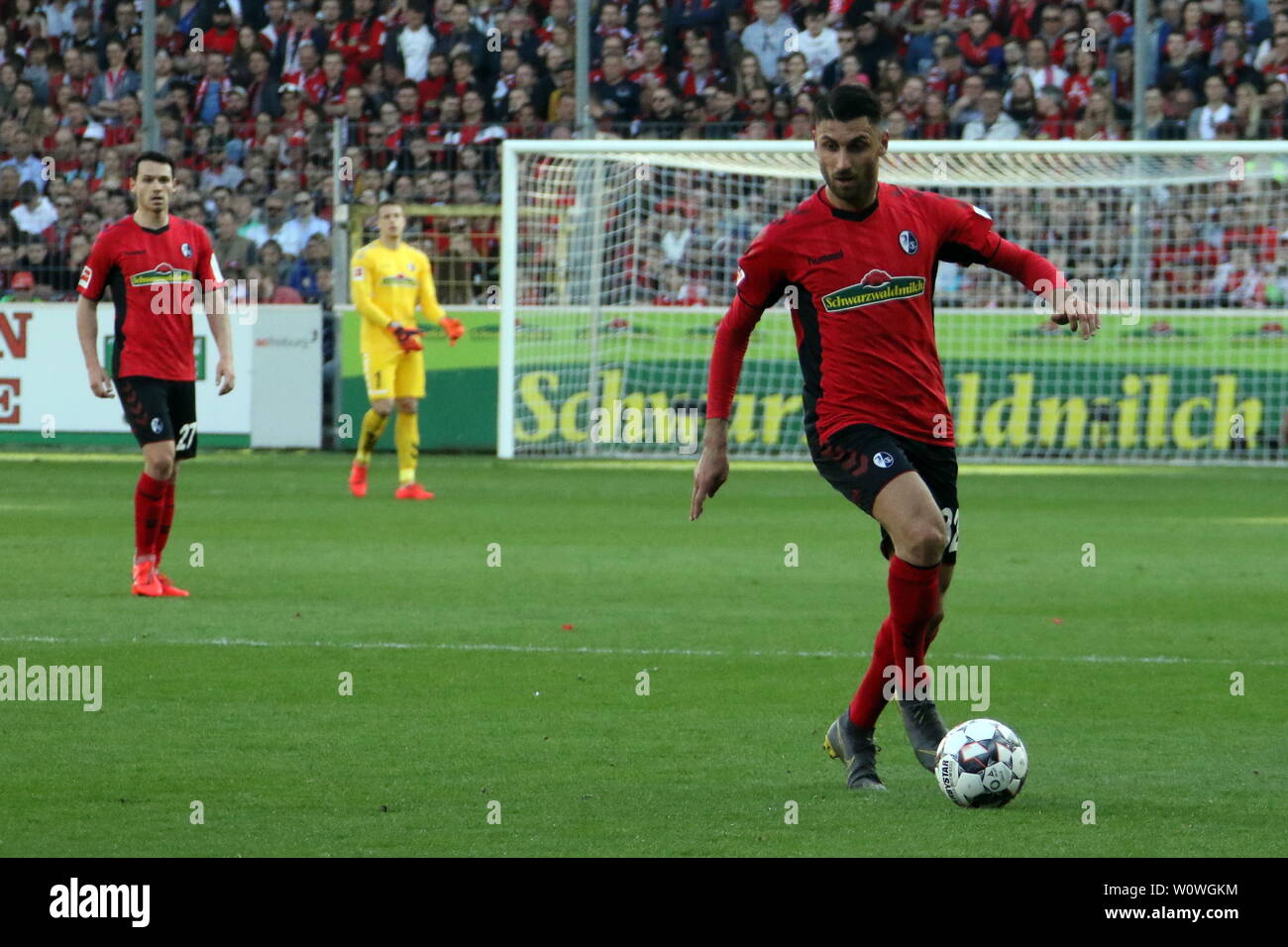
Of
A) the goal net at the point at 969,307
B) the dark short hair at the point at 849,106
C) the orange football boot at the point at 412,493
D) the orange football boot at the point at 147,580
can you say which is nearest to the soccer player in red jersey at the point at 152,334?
the orange football boot at the point at 147,580

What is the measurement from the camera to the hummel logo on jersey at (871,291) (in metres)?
5.93

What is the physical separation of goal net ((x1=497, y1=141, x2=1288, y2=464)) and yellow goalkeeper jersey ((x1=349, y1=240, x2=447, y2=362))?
1863 millimetres

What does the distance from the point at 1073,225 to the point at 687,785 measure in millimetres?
15347

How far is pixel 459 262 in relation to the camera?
20438 mm

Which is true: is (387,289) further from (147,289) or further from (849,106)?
(849,106)

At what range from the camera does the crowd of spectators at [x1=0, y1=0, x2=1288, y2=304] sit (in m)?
20.1

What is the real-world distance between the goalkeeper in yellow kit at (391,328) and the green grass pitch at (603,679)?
0.85 metres

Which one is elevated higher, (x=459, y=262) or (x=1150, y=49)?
(x=1150, y=49)

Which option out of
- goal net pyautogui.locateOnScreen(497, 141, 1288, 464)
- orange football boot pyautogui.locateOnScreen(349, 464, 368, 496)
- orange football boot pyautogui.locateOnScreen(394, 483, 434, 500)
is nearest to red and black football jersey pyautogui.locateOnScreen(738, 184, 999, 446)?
orange football boot pyautogui.locateOnScreen(394, 483, 434, 500)

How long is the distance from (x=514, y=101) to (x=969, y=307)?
5150mm

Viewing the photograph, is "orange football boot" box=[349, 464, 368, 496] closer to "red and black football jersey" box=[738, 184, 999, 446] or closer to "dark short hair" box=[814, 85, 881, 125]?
"red and black football jersey" box=[738, 184, 999, 446]

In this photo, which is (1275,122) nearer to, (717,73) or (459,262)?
(717,73)
